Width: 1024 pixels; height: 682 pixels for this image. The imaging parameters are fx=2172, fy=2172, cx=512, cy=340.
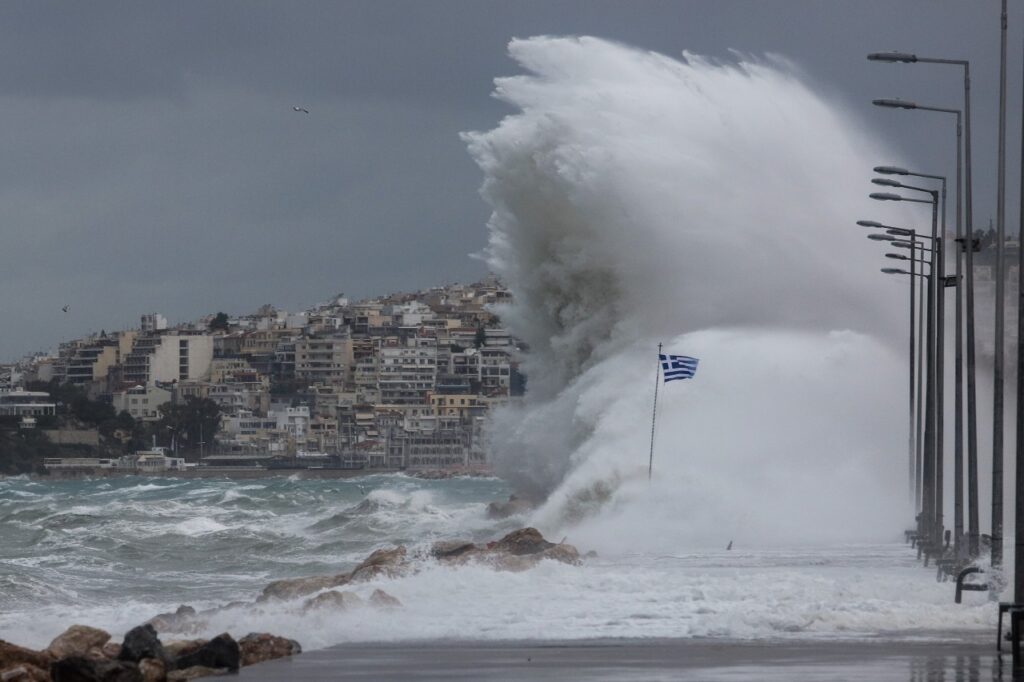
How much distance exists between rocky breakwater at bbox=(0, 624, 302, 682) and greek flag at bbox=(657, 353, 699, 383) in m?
18.6

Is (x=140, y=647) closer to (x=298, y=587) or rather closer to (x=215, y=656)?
(x=215, y=656)

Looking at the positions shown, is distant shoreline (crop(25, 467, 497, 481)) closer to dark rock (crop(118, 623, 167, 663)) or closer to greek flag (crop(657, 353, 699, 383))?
greek flag (crop(657, 353, 699, 383))

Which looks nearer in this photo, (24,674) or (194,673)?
(24,674)

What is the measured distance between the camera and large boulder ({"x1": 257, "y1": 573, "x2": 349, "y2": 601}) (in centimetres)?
2797

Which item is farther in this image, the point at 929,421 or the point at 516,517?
the point at 516,517

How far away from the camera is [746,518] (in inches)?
1591

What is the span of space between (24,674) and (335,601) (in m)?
5.97

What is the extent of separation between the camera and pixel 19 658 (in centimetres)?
2012

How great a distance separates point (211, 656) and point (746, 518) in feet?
73.1

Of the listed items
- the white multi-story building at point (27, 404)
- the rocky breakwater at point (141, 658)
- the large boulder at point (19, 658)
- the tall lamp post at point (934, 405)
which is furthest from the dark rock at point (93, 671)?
the white multi-story building at point (27, 404)

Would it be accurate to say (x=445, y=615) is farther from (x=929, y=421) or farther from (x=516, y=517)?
(x=516, y=517)

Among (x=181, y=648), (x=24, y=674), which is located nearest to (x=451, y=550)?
(x=181, y=648)

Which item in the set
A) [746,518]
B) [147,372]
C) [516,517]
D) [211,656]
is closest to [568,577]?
[211,656]

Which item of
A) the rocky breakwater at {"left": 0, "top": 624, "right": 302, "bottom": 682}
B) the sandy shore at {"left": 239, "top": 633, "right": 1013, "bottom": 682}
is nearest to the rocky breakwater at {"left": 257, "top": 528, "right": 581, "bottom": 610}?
the sandy shore at {"left": 239, "top": 633, "right": 1013, "bottom": 682}
